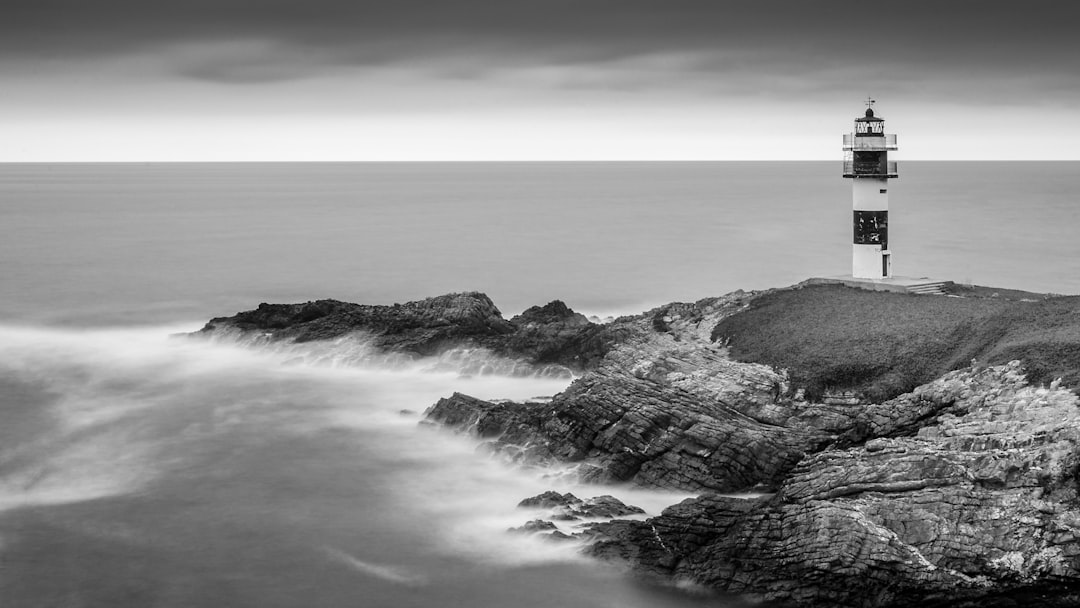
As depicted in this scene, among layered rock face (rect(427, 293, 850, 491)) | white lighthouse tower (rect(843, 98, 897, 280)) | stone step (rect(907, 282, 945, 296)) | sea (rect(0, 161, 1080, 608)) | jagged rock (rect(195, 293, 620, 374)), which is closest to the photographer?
sea (rect(0, 161, 1080, 608))

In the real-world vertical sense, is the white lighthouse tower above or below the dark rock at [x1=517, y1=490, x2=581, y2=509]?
above

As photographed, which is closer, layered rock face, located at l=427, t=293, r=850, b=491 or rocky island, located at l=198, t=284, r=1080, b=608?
rocky island, located at l=198, t=284, r=1080, b=608

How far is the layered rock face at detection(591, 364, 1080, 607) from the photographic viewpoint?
14.6 meters

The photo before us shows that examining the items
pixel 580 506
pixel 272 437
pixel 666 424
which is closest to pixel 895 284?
pixel 666 424

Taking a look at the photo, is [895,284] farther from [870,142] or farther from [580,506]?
[580,506]

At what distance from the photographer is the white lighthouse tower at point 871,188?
30.8 meters

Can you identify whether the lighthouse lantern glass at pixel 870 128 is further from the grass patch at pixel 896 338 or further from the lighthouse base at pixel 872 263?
the grass patch at pixel 896 338

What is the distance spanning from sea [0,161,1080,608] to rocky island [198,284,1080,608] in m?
0.75

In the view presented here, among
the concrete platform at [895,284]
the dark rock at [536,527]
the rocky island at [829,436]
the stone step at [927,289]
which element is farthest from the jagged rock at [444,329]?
the dark rock at [536,527]

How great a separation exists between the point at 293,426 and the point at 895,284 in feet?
51.8

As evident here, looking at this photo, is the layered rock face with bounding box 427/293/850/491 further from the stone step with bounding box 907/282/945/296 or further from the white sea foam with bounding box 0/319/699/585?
the stone step with bounding box 907/282/945/296

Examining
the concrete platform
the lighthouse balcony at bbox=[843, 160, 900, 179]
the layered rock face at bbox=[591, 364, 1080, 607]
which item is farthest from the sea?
the lighthouse balcony at bbox=[843, 160, 900, 179]

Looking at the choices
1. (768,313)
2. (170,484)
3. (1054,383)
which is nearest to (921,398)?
(1054,383)

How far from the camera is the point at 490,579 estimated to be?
54.1 ft
